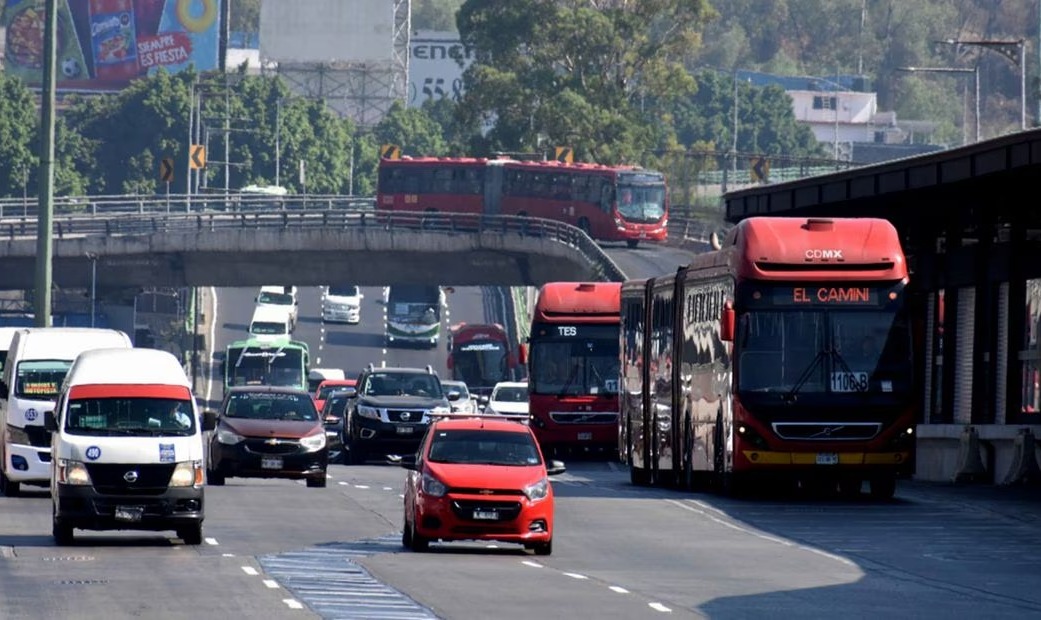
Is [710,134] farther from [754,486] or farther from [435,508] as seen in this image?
[435,508]

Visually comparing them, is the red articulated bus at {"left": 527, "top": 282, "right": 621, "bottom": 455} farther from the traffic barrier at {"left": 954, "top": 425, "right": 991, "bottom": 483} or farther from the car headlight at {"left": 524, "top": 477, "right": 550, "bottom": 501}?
the car headlight at {"left": 524, "top": 477, "right": 550, "bottom": 501}

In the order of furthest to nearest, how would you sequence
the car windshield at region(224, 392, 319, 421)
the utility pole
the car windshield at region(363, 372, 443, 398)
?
the car windshield at region(363, 372, 443, 398) → the utility pole → the car windshield at region(224, 392, 319, 421)

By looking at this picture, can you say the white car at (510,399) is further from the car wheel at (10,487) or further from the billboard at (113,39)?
the billboard at (113,39)

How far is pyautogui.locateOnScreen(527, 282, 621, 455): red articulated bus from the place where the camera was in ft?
153

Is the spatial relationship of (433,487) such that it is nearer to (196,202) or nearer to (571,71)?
(571,71)

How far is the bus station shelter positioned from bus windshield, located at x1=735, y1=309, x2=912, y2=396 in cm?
293

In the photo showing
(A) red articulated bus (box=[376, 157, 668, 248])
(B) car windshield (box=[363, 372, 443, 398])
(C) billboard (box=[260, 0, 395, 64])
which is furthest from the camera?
(C) billboard (box=[260, 0, 395, 64])

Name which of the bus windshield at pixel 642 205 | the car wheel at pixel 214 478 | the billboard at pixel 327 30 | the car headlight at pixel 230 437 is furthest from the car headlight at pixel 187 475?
the billboard at pixel 327 30

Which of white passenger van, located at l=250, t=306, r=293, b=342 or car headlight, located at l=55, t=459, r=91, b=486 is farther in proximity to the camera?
white passenger van, located at l=250, t=306, r=293, b=342

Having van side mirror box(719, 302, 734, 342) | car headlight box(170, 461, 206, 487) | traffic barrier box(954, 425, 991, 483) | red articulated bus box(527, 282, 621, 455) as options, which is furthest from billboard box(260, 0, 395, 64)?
car headlight box(170, 461, 206, 487)

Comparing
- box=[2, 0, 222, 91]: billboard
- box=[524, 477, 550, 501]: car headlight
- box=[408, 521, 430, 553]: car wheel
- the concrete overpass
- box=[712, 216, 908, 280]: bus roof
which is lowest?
box=[408, 521, 430, 553]: car wheel

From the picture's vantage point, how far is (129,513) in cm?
2492

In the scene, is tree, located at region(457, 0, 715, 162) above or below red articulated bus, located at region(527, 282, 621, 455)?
above

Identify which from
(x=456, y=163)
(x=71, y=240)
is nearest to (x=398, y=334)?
(x=456, y=163)
